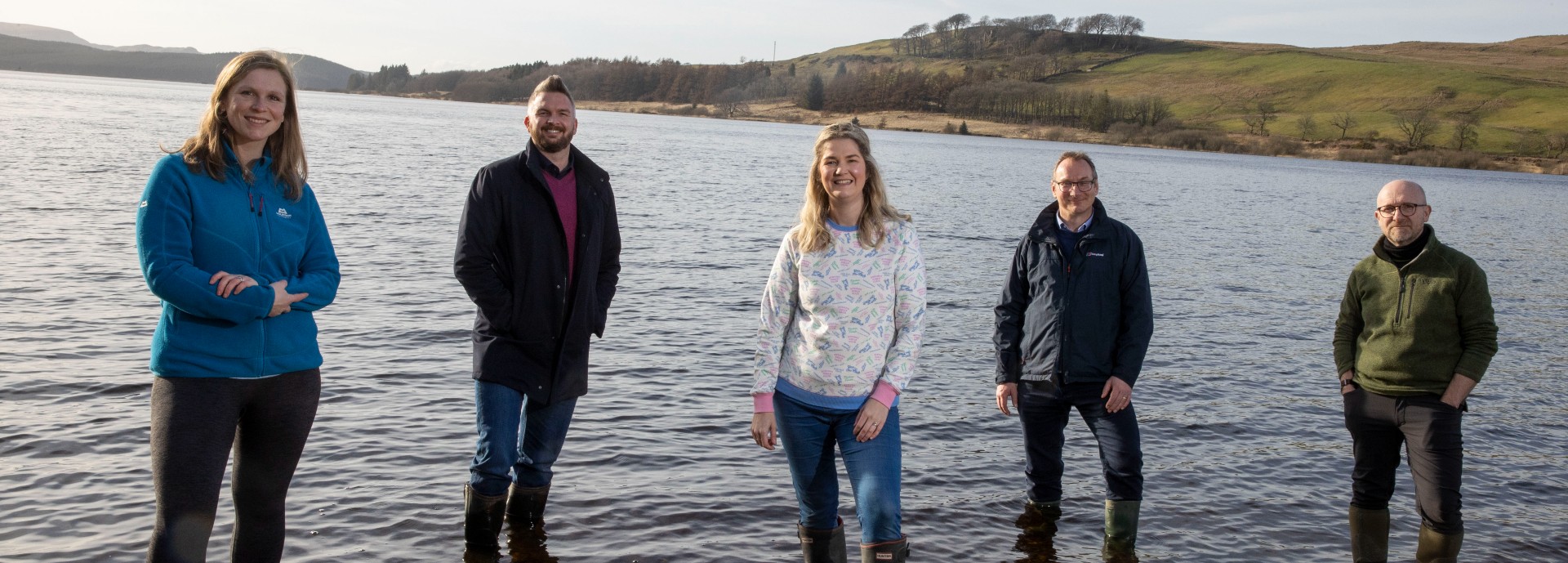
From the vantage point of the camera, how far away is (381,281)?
16766 mm

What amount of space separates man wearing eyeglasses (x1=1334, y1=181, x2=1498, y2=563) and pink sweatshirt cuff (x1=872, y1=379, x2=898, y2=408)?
3.13 meters

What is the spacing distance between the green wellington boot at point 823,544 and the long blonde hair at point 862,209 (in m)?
1.34

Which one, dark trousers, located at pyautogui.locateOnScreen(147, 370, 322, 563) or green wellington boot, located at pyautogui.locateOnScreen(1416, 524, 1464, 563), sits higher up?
dark trousers, located at pyautogui.locateOnScreen(147, 370, 322, 563)

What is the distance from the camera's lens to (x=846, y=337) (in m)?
4.64

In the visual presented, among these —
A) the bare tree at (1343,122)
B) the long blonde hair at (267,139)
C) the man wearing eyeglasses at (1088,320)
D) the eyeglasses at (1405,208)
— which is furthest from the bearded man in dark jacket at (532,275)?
the bare tree at (1343,122)

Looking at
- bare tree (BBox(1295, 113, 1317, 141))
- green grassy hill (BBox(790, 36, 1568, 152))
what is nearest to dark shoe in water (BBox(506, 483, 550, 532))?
green grassy hill (BBox(790, 36, 1568, 152))

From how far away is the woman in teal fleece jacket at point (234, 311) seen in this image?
3.99m

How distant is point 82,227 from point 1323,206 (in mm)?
47812

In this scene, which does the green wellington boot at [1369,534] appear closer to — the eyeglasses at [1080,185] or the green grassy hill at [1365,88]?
the eyeglasses at [1080,185]

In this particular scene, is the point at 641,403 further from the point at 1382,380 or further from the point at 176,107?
the point at 176,107

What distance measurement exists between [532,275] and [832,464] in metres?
1.94

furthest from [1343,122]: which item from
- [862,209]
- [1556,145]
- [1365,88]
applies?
[862,209]

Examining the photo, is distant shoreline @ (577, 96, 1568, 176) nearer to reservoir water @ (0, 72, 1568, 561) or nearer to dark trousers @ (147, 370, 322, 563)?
reservoir water @ (0, 72, 1568, 561)

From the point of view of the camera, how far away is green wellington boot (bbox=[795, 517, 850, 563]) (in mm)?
4922
